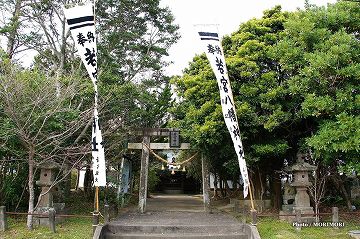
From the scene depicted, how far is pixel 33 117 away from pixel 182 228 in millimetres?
5359

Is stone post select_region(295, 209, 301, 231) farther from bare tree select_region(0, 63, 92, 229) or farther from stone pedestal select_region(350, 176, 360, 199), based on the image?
stone pedestal select_region(350, 176, 360, 199)

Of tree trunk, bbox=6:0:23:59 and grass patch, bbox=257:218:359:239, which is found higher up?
tree trunk, bbox=6:0:23:59

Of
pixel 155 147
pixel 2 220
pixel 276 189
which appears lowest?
pixel 2 220

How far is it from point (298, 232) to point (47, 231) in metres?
6.99

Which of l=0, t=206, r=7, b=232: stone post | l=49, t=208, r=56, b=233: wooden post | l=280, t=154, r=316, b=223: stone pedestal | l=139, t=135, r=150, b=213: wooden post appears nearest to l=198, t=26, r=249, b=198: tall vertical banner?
l=280, t=154, r=316, b=223: stone pedestal

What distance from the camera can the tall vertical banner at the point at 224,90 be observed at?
33.0 feet

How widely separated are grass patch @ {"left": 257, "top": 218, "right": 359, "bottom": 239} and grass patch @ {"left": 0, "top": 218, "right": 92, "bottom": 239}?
5014mm

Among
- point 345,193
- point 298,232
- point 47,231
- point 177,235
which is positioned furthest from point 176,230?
point 345,193

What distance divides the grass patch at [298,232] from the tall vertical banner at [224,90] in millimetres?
1239

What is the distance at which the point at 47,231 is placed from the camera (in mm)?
9453

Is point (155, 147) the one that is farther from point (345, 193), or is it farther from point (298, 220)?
point (345, 193)

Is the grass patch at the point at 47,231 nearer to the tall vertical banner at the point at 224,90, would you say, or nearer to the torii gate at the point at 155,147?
the torii gate at the point at 155,147

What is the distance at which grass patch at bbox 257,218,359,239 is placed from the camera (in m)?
9.59

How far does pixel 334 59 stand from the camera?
375 inches
